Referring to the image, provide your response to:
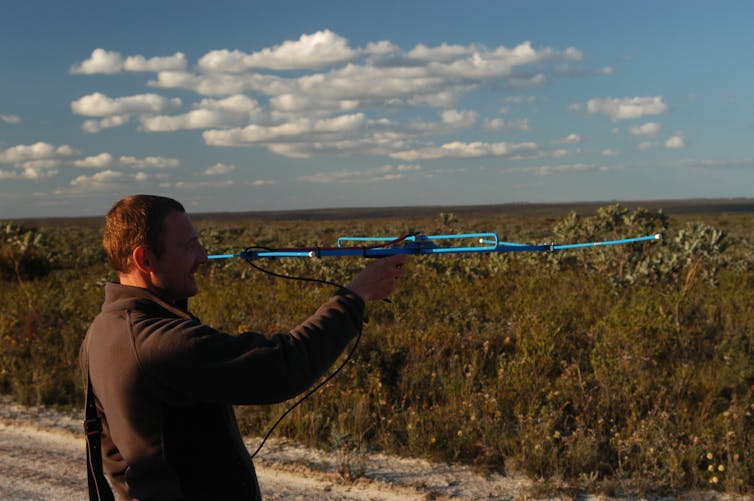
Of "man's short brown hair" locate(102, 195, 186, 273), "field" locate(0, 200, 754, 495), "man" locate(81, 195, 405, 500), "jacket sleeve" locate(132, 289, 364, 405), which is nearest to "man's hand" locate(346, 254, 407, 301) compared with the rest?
"man" locate(81, 195, 405, 500)

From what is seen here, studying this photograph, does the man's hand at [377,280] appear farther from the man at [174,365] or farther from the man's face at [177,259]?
the man's face at [177,259]

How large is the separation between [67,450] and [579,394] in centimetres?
492

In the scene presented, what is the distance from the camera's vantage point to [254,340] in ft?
6.84

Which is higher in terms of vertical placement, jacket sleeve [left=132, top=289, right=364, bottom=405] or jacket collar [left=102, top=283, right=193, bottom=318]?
jacket collar [left=102, top=283, right=193, bottom=318]

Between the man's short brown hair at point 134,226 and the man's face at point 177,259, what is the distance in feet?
0.08

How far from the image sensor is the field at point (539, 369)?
554cm

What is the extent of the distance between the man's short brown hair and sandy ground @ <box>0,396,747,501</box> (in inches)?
138

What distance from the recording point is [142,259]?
220 centimetres

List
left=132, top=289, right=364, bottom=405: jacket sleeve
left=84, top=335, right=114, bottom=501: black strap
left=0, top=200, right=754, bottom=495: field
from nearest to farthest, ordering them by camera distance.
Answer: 1. left=132, top=289, right=364, bottom=405: jacket sleeve
2. left=84, top=335, right=114, bottom=501: black strap
3. left=0, top=200, right=754, bottom=495: field

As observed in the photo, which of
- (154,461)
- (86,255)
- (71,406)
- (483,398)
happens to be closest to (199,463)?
(154,461)

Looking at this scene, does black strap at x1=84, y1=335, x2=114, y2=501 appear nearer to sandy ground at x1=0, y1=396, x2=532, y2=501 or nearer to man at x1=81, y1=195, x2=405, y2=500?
man at x1=81, y1=195, x2=405, y2=500

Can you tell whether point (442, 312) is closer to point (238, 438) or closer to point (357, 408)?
point (357, 408)

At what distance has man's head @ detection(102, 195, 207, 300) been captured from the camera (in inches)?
85.2

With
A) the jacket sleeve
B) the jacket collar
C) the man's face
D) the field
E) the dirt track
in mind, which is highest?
the man's face
